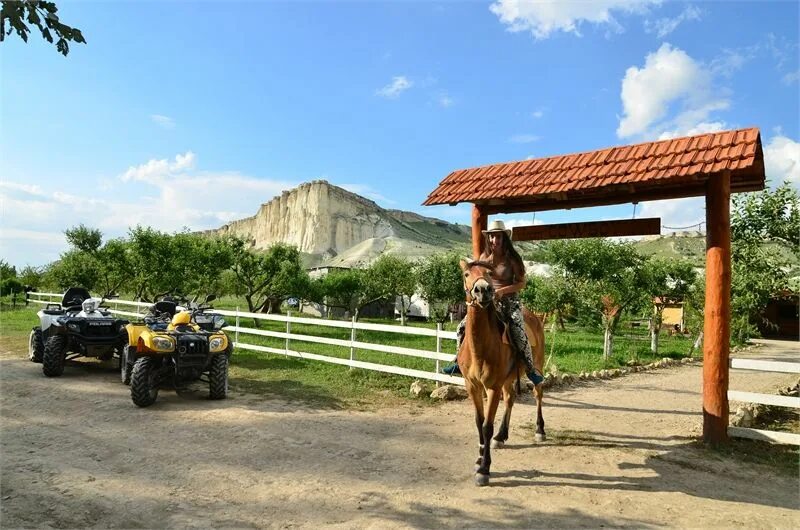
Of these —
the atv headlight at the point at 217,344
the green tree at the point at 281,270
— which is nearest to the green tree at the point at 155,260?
the green tree at the point at 281,270

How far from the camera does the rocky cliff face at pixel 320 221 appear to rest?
89750 mm

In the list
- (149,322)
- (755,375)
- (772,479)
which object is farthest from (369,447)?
(755,375)

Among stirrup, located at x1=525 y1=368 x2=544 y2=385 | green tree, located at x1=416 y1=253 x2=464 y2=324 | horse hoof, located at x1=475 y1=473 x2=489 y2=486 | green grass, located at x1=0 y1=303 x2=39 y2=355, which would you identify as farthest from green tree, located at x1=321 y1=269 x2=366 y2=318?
horse hoof, located at x1=475 y1=473 x2=489 y2=486

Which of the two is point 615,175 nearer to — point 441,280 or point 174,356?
point 174,356

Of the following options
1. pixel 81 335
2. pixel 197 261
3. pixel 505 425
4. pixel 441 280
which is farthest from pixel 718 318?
pixel 441 280

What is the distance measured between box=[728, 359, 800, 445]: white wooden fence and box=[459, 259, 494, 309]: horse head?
12.5ft

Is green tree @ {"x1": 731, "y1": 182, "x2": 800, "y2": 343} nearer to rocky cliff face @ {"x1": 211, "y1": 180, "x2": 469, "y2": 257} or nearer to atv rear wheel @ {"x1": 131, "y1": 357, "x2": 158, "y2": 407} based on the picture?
atv rear wheel @ {"x1": 131, "y1": 357, "x2": 158, "y2": 407}

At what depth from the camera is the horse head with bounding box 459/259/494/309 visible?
4270mm

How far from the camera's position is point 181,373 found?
7.12 m

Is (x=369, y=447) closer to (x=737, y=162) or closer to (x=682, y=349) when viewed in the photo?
(x=737, y=162)

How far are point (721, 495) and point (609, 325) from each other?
11.5 metres

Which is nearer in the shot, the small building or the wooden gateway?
the wooden gateway

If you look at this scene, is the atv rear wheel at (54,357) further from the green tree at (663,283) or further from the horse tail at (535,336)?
the green tree at (663,283)

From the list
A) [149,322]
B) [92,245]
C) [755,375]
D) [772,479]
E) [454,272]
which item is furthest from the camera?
[92,245]
